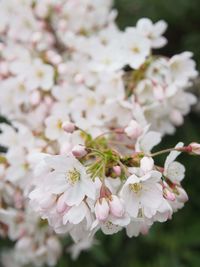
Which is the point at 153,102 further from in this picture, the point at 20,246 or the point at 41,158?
the point at 20,246

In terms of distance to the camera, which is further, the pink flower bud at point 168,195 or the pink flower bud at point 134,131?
the pink flower bud at point 134,131

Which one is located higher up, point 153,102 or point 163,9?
point 163,9

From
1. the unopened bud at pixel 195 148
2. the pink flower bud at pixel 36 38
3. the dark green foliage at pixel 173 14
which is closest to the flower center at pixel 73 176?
the unopened bud at pixel 195 148

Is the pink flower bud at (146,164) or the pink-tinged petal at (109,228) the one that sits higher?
the pink flower bud at (146,164)

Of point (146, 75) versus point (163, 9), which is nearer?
point (146, 75)

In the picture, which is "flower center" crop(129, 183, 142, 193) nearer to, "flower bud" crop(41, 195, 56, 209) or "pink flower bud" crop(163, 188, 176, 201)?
"pink flower bud" crop(163, 188, 176, 201)

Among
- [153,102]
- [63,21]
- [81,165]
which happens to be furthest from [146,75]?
[81,165]

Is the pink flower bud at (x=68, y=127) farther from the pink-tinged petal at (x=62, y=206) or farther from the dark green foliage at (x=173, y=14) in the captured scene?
the dark green foliage at (x=173, y=14)
